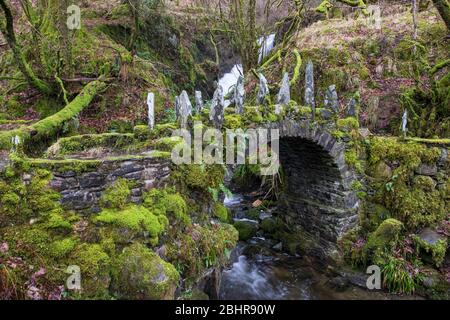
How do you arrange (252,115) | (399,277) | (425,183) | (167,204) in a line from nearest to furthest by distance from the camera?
(167,204) < (252,115) < (399,277) < (425,183)

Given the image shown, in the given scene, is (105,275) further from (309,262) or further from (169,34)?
(169,34)

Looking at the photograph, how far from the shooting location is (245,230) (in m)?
10.7

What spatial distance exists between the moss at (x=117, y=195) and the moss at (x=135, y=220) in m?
0.08

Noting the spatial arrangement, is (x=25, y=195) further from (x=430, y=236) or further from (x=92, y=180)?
(x=430, y=236)

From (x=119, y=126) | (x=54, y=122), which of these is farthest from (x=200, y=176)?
(x=119, y=126)

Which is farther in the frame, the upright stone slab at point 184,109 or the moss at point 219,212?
the moss at point 219,212

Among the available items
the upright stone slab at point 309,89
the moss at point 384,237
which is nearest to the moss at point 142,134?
the upright stone slab at point 309,89

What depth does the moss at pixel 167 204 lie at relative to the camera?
16.0 feet

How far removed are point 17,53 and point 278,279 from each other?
351 inches

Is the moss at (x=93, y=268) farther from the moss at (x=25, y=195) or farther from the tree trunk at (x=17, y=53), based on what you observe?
the tree trunk at (x=17, y=53)
